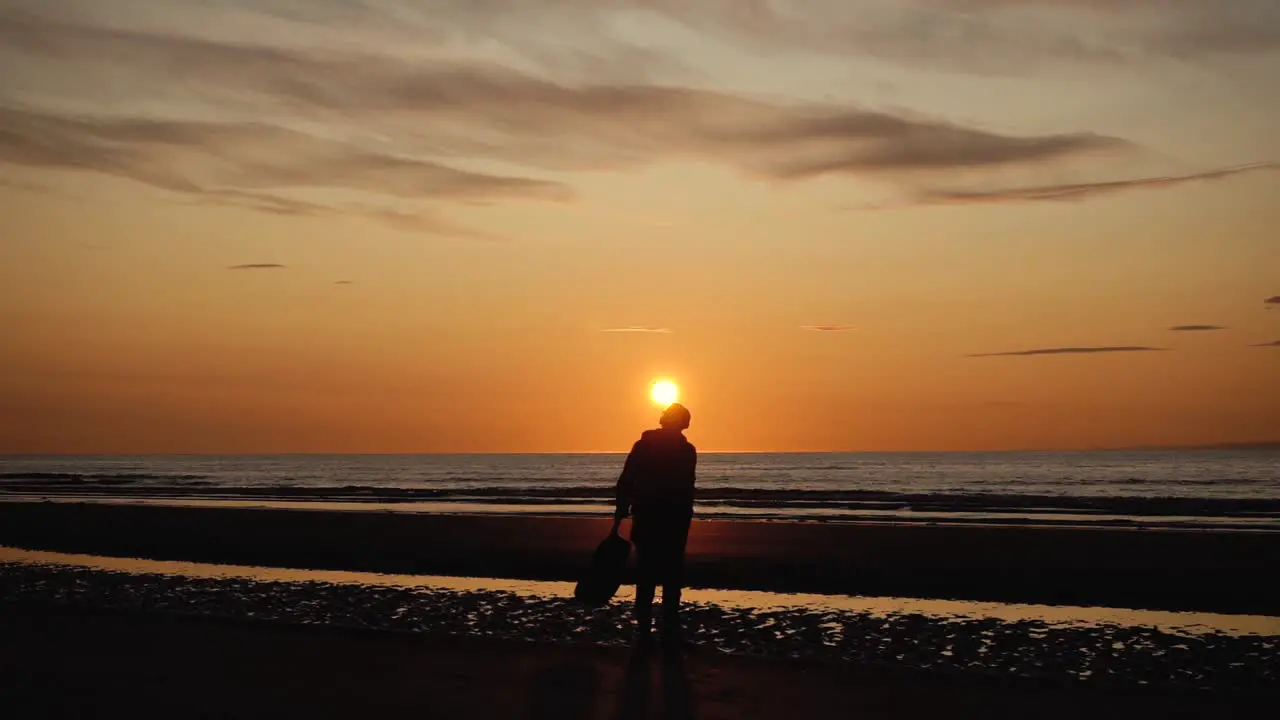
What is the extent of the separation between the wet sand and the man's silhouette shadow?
6300mm

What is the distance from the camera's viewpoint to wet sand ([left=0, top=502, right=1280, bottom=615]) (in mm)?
16125

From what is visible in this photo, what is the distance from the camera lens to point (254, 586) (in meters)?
15.8

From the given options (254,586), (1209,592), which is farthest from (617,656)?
(1209,592)

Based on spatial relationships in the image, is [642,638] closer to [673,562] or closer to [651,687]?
[673,562]

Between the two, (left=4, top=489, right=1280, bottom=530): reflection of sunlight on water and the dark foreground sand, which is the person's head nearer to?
the dark foreground sand

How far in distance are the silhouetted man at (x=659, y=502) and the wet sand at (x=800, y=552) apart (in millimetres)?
4975

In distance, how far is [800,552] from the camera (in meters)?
22.0

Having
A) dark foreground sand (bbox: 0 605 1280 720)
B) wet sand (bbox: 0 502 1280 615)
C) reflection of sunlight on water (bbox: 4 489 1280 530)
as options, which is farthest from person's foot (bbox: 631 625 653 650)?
reflection of sunlight on water (bbox: 4 489 1280 530)

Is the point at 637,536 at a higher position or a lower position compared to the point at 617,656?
higher

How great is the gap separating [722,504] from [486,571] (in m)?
30.2

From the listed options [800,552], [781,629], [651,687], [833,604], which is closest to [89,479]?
[800,552]

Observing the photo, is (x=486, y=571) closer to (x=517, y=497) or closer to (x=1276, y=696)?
(x=1276, y=696)

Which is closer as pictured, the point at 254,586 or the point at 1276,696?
the point at 1276,696

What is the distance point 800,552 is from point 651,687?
1391cm
